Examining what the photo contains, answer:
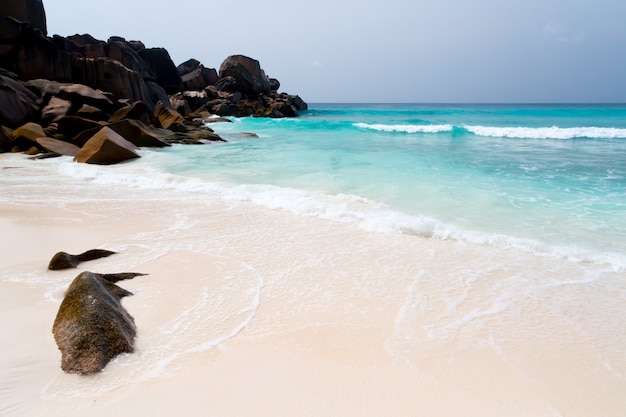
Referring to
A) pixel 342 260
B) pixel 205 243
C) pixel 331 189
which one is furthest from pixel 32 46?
pixel 342 260

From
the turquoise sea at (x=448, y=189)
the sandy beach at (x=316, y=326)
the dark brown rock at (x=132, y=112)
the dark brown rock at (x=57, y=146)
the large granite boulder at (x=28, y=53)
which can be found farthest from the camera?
the large granite boulder at (x=28, y=53)

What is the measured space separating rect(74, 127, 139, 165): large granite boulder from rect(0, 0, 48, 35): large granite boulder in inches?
651

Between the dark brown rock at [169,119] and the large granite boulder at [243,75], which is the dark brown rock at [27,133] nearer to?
the dark brown rock at [169,119]

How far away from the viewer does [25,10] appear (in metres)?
22.3

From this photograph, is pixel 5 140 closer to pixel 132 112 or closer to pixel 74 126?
pixel 74 126

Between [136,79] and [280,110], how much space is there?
78.6 feet

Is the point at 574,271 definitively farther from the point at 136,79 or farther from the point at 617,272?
the point at 136,79

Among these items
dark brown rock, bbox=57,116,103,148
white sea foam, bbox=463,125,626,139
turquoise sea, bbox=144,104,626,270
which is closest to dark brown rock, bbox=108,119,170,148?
dark brown rock, bbox=57,116,103,148

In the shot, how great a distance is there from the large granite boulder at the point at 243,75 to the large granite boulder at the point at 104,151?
35641mm

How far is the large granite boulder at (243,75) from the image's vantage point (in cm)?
4556

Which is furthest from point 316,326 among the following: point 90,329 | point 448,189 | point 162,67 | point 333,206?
point 162,67

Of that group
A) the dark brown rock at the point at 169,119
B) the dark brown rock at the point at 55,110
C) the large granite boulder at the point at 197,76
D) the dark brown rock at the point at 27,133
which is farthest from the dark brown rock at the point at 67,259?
the large granite boulder at the point at 197,76

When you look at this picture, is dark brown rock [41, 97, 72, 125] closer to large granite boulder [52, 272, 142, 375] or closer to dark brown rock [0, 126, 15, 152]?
dark brown rock [0, 126, 15, 152]

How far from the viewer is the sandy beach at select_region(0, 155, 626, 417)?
2230 millimetres
